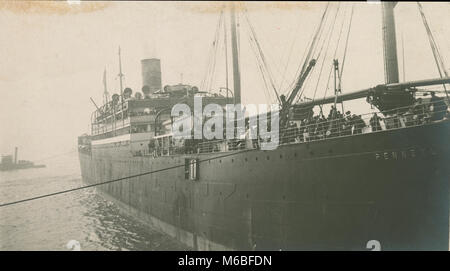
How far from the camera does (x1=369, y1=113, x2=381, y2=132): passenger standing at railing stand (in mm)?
9984

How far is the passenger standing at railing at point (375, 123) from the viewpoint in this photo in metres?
9.98

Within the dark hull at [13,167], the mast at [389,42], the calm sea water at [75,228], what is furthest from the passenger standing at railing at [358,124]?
the dark hull at [13,167]

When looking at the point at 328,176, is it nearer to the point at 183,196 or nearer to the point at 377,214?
the point at 377,214

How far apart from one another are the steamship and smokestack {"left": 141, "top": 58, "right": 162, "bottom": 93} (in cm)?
1696

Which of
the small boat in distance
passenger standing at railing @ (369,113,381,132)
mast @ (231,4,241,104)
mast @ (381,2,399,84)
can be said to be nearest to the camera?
passenger standing at railing @ (369,113,381,132)

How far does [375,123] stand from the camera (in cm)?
1011

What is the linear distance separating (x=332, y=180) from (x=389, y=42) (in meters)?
4.50

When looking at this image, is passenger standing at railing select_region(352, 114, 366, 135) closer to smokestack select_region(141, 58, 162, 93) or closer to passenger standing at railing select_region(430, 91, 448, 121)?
passenger standing at railing select_region(430, 91, 448, 121)

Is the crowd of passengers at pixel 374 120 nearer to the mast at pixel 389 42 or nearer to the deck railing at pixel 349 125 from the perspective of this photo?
the deck railing at pixel 349 125

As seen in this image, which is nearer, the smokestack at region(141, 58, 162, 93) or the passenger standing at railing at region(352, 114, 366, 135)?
the passenger standing at railing at region(352, 114, 366, 135)

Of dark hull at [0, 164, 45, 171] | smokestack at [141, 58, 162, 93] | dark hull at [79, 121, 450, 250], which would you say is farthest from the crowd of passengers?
dark hull at [0, 164, 45, 171]

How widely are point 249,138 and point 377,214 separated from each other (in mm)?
4974

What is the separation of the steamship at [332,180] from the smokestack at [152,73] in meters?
17.0
